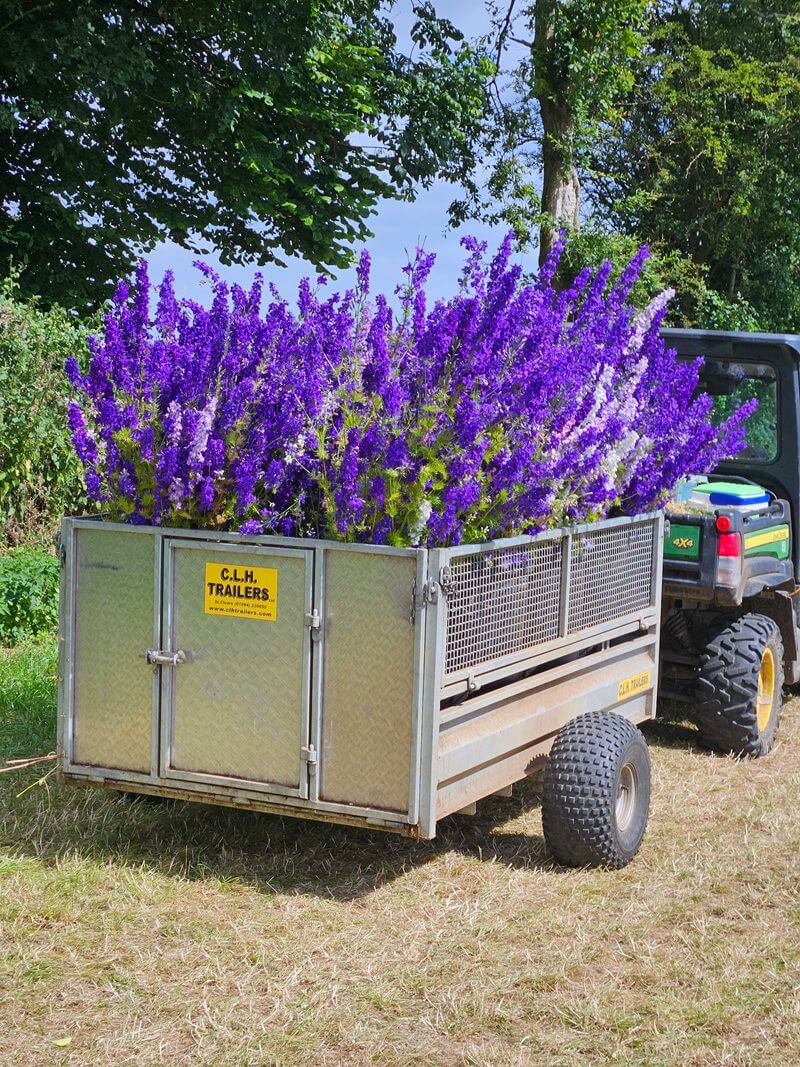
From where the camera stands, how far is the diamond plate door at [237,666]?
4.09 m

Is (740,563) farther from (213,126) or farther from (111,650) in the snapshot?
(213,126)

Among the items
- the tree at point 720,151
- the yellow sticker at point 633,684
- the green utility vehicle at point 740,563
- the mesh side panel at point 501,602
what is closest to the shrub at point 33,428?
the green utility vehicle at point 740,563

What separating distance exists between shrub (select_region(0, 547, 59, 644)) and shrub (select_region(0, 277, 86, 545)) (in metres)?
0.89

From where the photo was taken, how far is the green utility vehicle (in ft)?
20.0

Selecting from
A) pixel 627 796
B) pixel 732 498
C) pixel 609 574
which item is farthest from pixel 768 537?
pixel 627 796

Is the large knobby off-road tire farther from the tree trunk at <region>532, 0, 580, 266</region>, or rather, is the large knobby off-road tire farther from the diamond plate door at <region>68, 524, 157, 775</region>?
the tree trunk at <region>532, 0, 580, 266</region>

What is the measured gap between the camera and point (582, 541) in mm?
4789

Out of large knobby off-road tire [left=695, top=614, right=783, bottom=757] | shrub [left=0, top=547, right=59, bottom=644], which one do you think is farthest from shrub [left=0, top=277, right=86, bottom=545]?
large knobby off-road tire [left=695, top=614, right=783, bottom=757]

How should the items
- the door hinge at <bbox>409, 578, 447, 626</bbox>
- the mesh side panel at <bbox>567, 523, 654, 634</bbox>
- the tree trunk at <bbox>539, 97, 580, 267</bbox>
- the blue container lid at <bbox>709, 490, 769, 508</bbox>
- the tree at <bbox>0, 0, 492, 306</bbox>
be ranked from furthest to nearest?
the tree trunk at <bbox>539, 97, 580, 267</bbox> < the tree at <bbox>0, 0, 492, 306</bbox> < the blue container lid at <bbox>709, 490, 769, 508</bbox> < the mesh side panel at <bbox>567, 523, 654, 634</bbox> < the door hinge at <bbox>409, 578, 447, 626</bbox>

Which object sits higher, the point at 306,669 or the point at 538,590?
the point at 538,590

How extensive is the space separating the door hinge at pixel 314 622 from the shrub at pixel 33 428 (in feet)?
18.7

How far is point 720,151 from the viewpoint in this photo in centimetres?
1984

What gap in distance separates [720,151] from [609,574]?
1644cm

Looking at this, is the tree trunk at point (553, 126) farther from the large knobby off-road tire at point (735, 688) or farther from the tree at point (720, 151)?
the large knobby off-road tire at point (735, 688)
